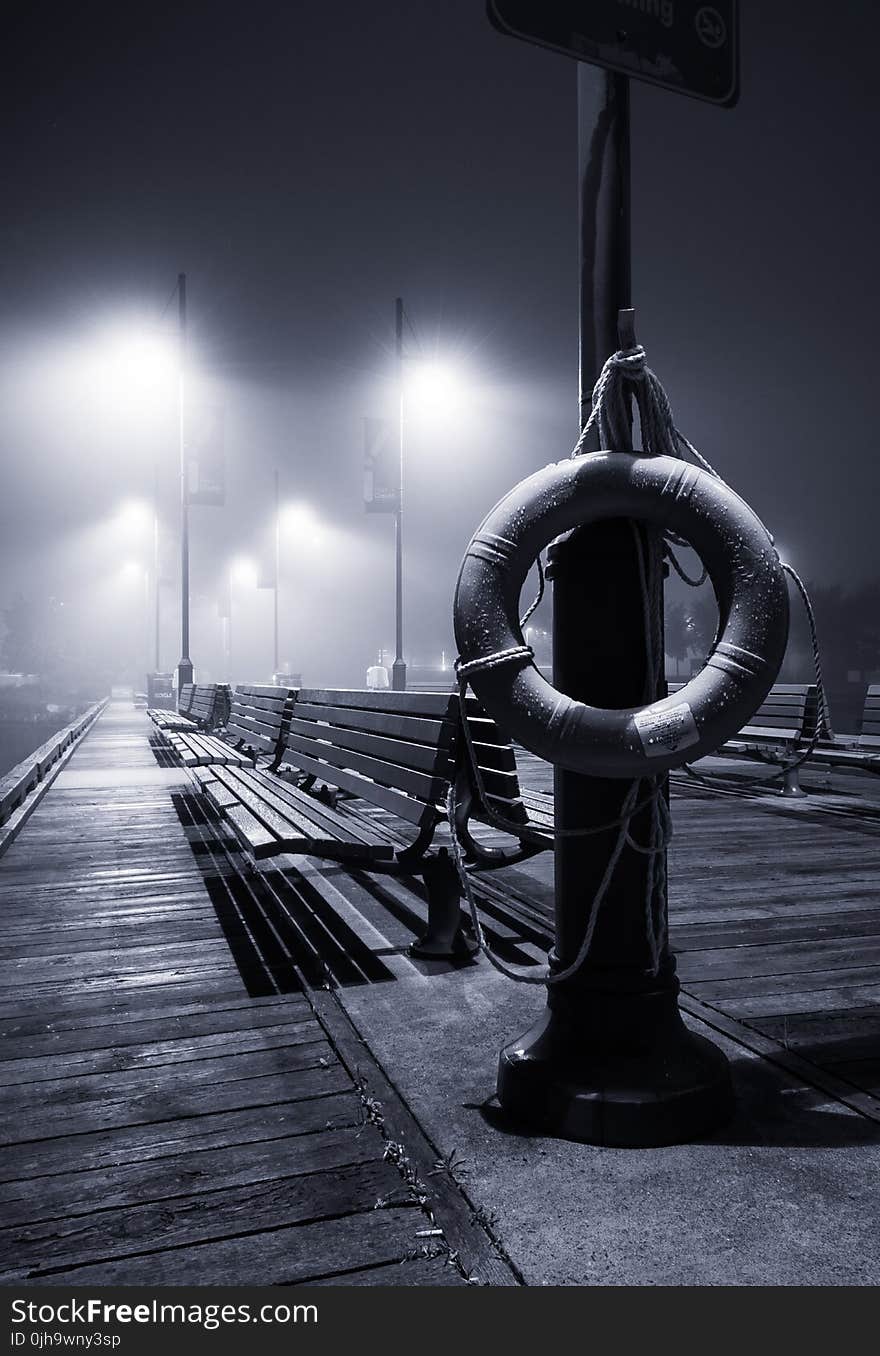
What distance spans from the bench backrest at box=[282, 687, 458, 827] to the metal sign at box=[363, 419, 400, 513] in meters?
14.5

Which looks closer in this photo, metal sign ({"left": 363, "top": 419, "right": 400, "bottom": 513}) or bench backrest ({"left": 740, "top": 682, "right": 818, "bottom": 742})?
bench backrest ({"left": 740, "top": 682, "right": 818, "bottom": 742})

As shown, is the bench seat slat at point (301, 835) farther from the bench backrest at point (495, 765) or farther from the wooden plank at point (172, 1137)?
the wooden plank at point (172, 1137)

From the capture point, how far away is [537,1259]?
1.80m

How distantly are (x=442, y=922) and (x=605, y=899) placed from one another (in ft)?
4.53

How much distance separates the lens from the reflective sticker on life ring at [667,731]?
7.42 ft

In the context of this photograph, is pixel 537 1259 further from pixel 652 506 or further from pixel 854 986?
pixel 854 986

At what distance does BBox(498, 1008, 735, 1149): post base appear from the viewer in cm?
228

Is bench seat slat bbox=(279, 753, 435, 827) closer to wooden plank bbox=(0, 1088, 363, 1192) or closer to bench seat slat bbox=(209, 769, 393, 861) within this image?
bench seat slat bbox=(209, 769, 393, 861)

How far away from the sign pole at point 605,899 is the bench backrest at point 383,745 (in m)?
1.02

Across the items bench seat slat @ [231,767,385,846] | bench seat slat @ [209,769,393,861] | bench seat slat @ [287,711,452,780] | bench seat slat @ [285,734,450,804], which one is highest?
bench seat slat @ [287,711,452,780]

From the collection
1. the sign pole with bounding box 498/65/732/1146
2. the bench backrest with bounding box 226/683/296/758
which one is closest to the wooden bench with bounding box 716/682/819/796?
the bench backrest with bounding box 226/683/296/758

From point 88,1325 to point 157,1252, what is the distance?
18 centimetres

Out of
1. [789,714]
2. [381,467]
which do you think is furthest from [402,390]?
[789,714]

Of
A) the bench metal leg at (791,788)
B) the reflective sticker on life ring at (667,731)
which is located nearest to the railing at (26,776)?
the reflective sticker on life ring at (667,731)
